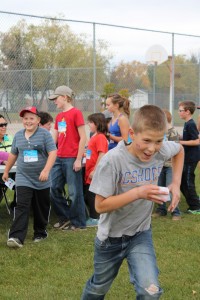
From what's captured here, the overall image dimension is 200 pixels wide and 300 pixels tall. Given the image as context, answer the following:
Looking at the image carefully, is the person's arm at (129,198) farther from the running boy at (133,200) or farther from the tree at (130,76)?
the tree at (130,76)

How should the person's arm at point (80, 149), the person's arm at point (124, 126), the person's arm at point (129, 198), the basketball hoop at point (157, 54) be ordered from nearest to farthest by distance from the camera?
the person's arm at point (129, 198) < the person's arm at point (80, 149) < the person's arm at point (124, 126) < the basketball hoop at point (157, 54)

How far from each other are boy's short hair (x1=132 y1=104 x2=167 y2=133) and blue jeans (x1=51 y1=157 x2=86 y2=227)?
3.64 meters

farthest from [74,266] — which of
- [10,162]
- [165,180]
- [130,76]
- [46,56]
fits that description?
[130,76]

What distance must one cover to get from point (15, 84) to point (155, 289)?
985 cm

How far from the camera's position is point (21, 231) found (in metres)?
5.91

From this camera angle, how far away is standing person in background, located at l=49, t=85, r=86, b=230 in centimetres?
665

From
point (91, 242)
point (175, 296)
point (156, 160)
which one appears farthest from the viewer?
point (91, 242)

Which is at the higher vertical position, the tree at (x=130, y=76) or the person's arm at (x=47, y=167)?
the tree at (x=130, y=76)

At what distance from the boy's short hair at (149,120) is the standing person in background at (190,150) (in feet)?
14.9

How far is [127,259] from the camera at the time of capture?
3.42 metres

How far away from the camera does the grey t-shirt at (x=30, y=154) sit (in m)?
5.95

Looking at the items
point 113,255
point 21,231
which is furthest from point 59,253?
point 113,255

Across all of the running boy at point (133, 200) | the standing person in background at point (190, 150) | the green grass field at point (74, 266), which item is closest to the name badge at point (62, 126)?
the green grass field at point (74, 266)

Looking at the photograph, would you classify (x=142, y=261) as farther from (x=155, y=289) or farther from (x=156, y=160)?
(x=156, y=160)
